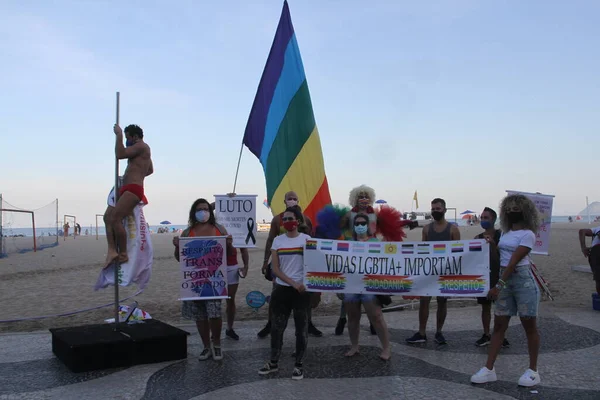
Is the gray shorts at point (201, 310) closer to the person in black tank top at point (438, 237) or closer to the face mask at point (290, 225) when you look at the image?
the face mask at point (290, 225)

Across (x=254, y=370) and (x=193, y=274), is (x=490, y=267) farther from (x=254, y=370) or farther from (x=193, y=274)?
(x=193, y=274)

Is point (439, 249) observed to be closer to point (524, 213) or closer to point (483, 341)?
point (524, 213)

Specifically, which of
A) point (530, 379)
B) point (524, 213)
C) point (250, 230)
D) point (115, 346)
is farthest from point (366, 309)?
point (115, 346)

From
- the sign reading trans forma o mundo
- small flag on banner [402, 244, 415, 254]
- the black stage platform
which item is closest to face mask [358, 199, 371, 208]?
the sign reading trans forma o mundo

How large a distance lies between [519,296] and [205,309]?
332cm

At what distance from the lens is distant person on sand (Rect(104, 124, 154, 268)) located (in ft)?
20.8

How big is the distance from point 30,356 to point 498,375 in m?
5.35

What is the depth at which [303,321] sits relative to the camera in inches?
211

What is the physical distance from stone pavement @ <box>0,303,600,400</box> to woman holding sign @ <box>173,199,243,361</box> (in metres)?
0.20

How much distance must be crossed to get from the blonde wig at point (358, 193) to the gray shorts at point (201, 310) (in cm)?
214

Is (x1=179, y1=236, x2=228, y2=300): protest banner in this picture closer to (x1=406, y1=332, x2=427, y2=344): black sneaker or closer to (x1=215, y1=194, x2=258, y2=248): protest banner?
(x1=215, y1=194, x2=258, y2=248): protest banner

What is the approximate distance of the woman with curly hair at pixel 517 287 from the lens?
15.6 feet

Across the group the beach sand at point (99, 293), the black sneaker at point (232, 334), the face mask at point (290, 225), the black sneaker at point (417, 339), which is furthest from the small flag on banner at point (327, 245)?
the beach sand at point (99, 293)

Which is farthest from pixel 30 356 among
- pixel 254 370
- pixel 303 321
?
pixel 303 321
